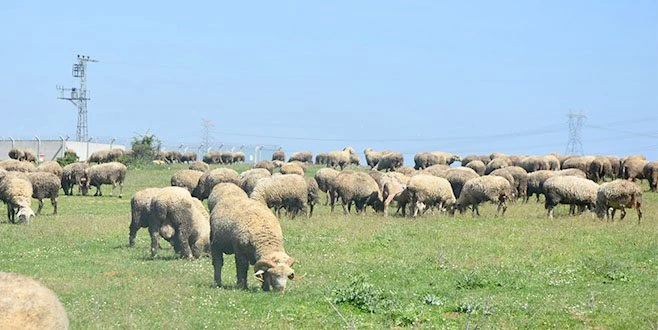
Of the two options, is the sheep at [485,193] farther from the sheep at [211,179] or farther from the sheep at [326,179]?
the sheep at [211,179]

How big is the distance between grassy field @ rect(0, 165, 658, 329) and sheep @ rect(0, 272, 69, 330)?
→ 324 cm

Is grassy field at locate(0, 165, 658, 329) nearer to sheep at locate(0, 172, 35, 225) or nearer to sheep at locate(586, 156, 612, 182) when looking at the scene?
sheep at locate(0, 172, 35, 225)

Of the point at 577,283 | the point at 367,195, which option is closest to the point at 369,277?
the point at 577,283

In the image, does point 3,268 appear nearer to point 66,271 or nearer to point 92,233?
point 66,271

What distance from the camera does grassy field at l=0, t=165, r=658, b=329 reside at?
16.9m

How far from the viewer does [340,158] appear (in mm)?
93938

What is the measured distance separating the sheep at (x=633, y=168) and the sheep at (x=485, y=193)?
63.3 feet

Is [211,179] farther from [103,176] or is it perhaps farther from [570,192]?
[570,192]

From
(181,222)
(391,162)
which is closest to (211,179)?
(181,222)

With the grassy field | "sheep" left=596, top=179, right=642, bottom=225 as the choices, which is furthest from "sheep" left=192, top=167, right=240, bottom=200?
"sheep" left=596, top=179, right=642, bottom=225

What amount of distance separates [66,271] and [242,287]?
5.04 m

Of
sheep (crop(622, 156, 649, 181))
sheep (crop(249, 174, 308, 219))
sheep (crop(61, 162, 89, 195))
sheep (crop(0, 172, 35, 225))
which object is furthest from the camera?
sheep (crop(622, 156, 649, 181))

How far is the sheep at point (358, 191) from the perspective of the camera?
141 ft

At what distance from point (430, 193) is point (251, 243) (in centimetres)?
2145
